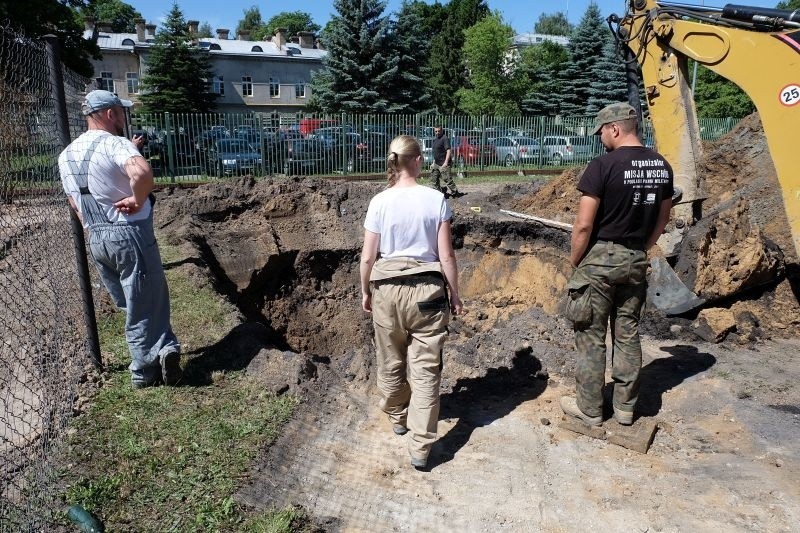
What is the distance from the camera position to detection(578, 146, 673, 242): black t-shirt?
12.8ft

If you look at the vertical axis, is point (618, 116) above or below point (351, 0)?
below

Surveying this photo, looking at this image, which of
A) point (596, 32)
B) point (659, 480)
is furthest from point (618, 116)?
point (596, 32)

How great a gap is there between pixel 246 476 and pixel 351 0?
28.0 m

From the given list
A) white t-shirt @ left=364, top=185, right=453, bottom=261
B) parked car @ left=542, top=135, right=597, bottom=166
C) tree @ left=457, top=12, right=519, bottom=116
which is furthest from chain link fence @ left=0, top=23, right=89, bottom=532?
tree @ left=457, top=12, right=519, bottom=116

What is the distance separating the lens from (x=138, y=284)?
4.30 metres

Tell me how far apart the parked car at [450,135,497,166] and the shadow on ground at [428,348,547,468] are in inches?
663

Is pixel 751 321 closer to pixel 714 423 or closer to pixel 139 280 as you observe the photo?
pixel 714 423

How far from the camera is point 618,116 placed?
4.04m

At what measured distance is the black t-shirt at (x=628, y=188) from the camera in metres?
3.91

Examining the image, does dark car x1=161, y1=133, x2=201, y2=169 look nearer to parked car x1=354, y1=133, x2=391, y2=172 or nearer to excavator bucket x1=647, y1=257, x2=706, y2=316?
parked car x1=354, y1=133, x2=391, y2=172

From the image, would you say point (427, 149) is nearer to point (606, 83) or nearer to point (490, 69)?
point (606, 83)

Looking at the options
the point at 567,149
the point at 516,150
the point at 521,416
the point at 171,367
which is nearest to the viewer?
the point at 171,367

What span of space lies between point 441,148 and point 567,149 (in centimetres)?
1017

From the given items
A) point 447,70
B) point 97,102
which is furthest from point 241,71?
point 97,102
